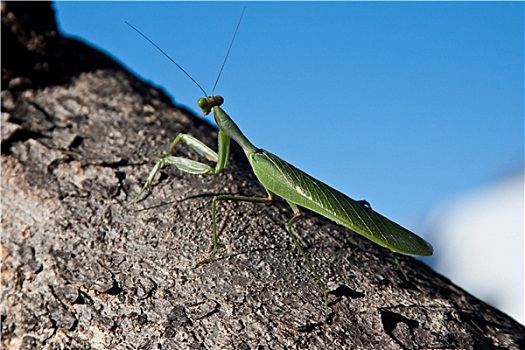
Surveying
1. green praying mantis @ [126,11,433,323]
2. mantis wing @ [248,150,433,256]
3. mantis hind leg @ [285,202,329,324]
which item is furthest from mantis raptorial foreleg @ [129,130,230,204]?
mantis hind leg @ [285,202,329,324]

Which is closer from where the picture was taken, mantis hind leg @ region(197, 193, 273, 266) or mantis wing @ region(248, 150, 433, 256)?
mantis hind leg @ region(197, 193, 273, 266)

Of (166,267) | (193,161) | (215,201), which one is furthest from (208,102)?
(166,267)

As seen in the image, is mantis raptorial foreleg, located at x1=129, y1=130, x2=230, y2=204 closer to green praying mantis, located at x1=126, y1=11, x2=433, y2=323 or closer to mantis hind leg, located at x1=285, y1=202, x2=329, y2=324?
green praying mantis, located at x1=126, y1=11, x2=433, y2=323

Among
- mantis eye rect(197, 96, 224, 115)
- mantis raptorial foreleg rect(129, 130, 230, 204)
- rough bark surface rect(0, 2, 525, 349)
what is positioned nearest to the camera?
rough bark surface rect(0, 2, 525, 349)

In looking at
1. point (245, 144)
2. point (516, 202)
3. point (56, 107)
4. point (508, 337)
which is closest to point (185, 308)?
point (245, 144)

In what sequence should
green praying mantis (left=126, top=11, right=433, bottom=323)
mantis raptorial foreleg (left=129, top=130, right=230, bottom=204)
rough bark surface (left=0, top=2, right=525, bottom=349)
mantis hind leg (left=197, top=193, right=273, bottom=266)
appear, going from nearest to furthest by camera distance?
rough bark surface (left=0, top=2, right=525, bottom=349)
mantis hind leg (left=197, top=193, right=273, bottom=266)
green praying mantis (left=126, top=11, right=433, bottom=323)
mantis raptorial foreleg (left=129, top=130, right=230, bottom=204)

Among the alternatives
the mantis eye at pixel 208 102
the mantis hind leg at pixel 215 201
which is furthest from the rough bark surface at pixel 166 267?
the mantis eye at pixel 208 102

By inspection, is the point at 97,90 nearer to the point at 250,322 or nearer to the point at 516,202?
the point at 250,322

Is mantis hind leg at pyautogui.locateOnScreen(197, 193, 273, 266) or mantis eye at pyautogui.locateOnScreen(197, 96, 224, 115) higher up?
mantis eye at pyautogui.locateOnScreen(197, 96, 224, 115)

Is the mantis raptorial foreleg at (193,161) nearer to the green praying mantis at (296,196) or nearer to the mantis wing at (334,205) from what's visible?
the green praying mantis at (296,196)
